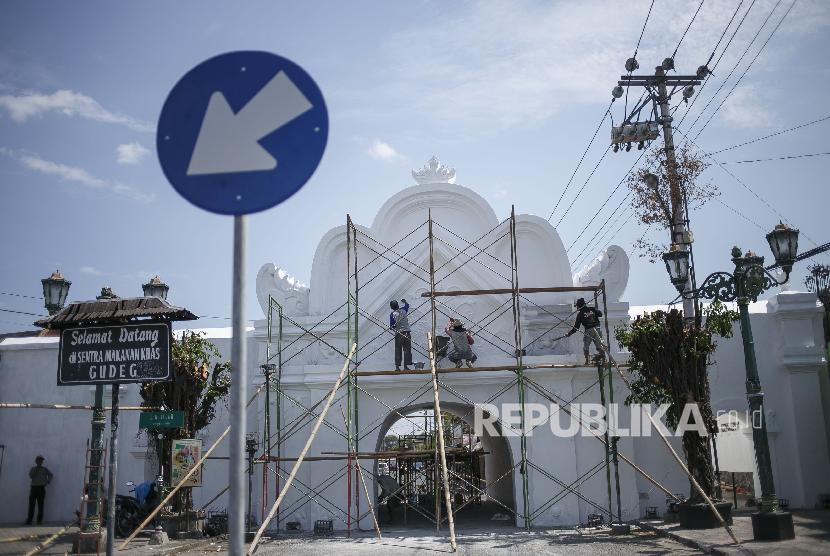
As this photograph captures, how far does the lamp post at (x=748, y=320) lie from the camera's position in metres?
11.2

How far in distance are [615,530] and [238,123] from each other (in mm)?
12436

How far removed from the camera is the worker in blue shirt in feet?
52.0

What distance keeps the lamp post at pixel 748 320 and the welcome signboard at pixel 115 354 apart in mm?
8644

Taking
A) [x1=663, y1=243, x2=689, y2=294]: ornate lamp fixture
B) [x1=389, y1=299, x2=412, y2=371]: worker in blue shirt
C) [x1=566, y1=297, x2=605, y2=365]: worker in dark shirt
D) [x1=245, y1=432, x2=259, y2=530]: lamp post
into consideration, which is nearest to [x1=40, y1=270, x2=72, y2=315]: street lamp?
[x1=245, y1=432, x2=259, y2=530]: lamp post

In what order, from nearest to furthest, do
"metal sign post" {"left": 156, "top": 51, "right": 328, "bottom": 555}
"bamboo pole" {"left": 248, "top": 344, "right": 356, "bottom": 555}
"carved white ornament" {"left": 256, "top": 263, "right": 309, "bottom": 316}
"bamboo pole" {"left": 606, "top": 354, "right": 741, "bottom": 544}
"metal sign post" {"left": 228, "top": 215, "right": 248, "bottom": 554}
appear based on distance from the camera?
"metal sign post" {"left": 228, "top": 215, "right": 248, "bottom": 554} < "metal sign post" {"left": 156, "top": 51, "right": 328, "bottom": 555} < "bamboo pole" {"left": 248, "top": 344, "right": 356, "bottom": 555} < "bamboo pole" {"left": 606, "top": 354, "right": 741, "bottom": 544} < "carved white ornament" {"left": 256, "top": 263, "right": 309, "bottom": 316}

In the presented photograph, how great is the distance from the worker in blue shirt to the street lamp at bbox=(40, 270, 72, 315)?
245 inches

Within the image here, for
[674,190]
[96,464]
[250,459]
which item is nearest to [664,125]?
[674,190]

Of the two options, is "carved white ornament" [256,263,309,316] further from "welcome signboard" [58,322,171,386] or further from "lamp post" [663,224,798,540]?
"welcome signboard" [58,322,171,386]

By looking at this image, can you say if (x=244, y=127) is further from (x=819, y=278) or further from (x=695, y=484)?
(x=819, y=278)

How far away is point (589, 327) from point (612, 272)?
8.39 feet

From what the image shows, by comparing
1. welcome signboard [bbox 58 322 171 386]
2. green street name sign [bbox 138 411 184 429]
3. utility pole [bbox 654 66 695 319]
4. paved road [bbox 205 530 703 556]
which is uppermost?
utility pole [bbox 654 66 695 319]

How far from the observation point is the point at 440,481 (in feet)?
53.6

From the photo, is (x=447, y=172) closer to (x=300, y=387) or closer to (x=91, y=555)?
(x=300, y=387)

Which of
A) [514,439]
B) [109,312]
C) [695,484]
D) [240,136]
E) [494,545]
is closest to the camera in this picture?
[240,136]
